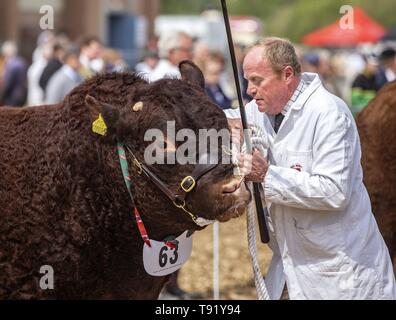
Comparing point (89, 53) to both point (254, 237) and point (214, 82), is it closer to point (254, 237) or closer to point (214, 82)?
point (214, 82)

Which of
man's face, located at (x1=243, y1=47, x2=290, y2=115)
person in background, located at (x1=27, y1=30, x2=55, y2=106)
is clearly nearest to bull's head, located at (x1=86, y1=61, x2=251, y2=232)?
man's face, located at (x1=243, y1=47, x2=290, y2=115)

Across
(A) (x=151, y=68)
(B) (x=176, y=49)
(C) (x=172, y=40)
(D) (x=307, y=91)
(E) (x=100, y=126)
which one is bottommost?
(E) (x=100, y=126)

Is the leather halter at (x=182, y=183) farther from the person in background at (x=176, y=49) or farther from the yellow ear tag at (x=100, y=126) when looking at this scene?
the person in background at (x=176, y=49)

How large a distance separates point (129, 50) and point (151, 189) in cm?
2889

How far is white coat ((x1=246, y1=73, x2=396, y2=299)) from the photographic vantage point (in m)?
4.38

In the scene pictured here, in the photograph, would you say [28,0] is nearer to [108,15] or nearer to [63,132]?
[108,15]

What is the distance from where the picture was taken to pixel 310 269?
456 centimetres

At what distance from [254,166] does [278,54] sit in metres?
0.64

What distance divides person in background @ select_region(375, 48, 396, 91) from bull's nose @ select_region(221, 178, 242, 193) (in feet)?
28.6

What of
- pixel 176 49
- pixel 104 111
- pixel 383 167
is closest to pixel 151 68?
pixel 176 49

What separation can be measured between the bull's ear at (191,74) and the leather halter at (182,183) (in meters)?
0.61

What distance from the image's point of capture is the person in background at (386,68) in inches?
499

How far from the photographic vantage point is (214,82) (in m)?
9.28

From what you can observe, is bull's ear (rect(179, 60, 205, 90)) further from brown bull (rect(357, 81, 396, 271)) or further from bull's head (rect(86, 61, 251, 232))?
brown bull (rect(357, 81, 396, 271))
